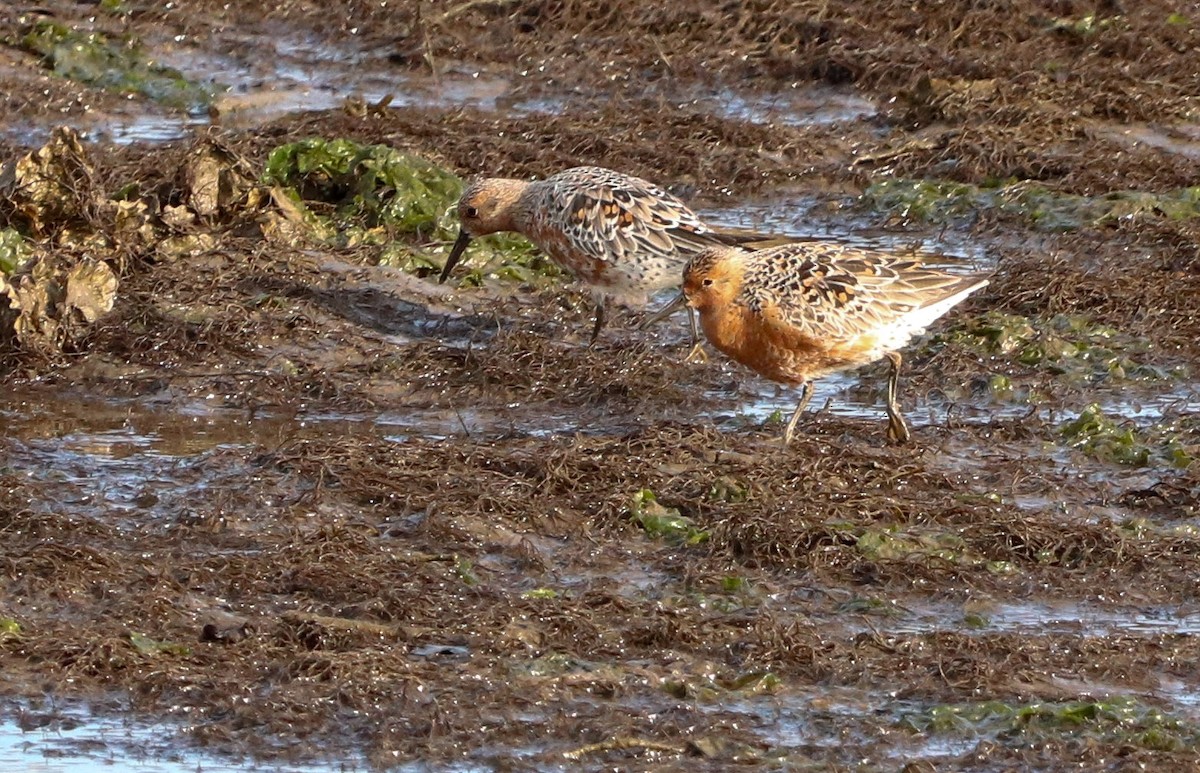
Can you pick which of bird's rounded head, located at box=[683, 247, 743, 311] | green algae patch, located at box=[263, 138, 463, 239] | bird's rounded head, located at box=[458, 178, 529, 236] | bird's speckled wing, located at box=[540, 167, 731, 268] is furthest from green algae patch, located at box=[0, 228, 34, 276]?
bird's rounded head, located at box=[683, 247, 743, 311]

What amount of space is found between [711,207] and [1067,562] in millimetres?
6005

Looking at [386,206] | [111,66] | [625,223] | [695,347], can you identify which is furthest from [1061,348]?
[111,66]

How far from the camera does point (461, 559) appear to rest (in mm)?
7820

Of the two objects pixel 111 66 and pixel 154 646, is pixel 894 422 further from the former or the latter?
pixel 111 66

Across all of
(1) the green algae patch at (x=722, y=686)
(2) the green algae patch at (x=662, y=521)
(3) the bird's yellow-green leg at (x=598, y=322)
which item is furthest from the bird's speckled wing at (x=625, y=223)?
(1) the green algae patch at (x=722, y=686)

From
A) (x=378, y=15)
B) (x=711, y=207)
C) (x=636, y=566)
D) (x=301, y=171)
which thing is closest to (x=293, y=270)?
(x=301, y=171)

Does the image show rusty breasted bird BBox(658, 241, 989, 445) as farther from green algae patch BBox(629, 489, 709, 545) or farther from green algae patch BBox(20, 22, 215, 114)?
green algae patch BBox(20, 22, 215, 114)

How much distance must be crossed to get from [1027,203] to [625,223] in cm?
360

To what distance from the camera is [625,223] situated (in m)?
10.7

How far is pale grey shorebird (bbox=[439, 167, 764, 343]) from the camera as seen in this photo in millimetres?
10656

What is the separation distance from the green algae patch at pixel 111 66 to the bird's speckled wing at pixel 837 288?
7190 mm

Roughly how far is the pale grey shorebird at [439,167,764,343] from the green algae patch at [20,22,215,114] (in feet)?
16.7

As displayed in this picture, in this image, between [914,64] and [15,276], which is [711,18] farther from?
[15,276]

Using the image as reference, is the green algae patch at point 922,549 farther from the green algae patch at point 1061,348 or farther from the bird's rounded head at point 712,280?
the green algae patch at point 1061,348
